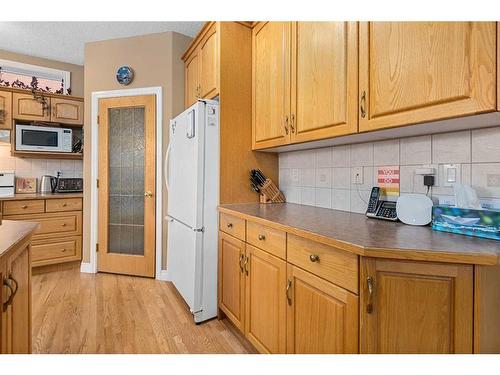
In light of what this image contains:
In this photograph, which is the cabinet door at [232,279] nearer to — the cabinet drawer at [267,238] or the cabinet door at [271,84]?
the cabinet drawer at [267,238]

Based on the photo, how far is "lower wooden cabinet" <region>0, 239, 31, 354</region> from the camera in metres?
0.90

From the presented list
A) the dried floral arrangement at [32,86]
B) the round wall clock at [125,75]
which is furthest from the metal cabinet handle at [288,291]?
the dried floral arrangement at [32,86]

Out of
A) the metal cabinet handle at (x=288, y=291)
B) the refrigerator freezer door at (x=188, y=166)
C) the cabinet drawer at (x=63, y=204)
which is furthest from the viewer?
the cabinet drawer at (x=63, y=204)

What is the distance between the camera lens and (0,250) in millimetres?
848

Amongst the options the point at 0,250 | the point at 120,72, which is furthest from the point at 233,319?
the point at 120,72

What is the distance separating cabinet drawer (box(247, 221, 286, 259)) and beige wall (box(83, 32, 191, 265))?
1655mm

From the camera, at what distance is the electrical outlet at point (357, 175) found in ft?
5.35

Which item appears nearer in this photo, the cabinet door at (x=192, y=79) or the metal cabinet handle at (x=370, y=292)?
the metal cabinet handle at (x=370, y=292)

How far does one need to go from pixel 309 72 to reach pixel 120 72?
228 centimetres

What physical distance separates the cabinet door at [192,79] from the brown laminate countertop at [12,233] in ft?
5.48

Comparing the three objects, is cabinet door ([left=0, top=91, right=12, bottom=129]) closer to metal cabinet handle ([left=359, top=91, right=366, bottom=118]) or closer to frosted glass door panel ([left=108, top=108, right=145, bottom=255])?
frosted glass door panel ([left=108, top=108, right=145, bottom=255])

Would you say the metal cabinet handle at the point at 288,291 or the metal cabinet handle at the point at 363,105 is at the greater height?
the metal cabinet handle at the point at 363,105

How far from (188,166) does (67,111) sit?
229 centimetres

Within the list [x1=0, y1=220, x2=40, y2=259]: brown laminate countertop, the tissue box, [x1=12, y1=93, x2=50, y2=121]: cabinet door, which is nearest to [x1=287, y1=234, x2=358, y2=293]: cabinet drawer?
the tissue box
